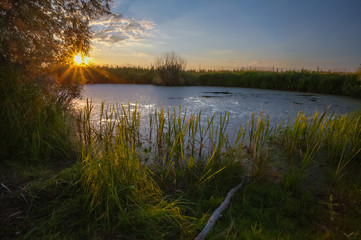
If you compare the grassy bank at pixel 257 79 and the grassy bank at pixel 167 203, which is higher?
the grassy bank at pixel 257 79

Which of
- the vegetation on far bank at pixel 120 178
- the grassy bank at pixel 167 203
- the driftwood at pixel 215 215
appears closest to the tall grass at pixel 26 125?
the vegetation on far bank at pixel 120 178

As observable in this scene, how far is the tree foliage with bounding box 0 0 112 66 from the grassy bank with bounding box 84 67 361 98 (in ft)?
24.5

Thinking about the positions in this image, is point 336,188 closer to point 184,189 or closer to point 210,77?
point 184,189

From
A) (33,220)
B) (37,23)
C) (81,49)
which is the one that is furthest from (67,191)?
(81,49)

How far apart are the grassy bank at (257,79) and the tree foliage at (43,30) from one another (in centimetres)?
748

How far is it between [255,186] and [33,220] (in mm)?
2071

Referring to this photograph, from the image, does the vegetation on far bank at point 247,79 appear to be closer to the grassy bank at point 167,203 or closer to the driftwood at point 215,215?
the grassy bank at point 167,203

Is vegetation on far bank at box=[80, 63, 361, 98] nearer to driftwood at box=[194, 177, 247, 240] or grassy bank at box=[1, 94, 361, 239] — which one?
grassy bank at box=[1, 94, 361, 239]

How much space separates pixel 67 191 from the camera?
1874 millimetres

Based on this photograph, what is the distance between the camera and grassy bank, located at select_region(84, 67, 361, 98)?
11242mm

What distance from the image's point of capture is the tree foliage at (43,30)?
106 inches

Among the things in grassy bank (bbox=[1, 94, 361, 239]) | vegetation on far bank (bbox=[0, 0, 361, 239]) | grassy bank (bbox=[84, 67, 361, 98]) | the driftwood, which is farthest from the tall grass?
grassy bank (bbox=[84, 67, 361, 98])

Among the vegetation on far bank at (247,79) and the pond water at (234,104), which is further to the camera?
the vegetation on far bank at (247,79)

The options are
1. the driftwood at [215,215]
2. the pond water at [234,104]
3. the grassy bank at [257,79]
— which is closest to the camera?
the driftwood at [215,215]
